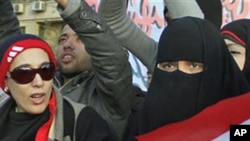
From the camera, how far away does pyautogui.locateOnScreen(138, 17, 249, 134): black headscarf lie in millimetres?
2137

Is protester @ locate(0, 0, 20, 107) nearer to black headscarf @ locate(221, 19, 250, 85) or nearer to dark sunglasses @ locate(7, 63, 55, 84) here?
dark sunglasses @ locate(7, 63, 55, 84)

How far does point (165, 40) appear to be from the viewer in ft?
7.46

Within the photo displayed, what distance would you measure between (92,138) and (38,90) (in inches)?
10.8

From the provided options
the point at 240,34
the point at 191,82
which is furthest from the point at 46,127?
the point at 240,34

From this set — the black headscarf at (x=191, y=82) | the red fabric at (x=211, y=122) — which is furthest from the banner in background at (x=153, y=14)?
the red fabric at (x=211, y=122)

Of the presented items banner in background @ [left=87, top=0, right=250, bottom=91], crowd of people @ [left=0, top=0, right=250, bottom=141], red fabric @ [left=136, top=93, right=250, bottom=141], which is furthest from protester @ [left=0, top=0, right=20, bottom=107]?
banner in background @ [left=87, top=0, right=250, bottom=91]

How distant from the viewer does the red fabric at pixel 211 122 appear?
2061 millimetres

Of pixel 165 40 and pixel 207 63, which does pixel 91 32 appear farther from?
pixel 207 63

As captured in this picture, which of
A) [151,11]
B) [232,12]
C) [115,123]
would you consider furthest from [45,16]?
[115,123]

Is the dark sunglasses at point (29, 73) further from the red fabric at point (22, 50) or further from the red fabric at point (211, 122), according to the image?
the red fabric at point (211, 122)

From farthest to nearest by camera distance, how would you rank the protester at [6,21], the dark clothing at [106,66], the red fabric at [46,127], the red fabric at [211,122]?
the protester at [6,21] → the dark clothing at [106,66] → the red fabric at [46,127] → the red fabric at [211,122]

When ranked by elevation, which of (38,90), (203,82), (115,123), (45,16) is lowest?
(45,16)

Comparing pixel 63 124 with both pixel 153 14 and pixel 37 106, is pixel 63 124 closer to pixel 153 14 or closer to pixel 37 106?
pixel 37 106

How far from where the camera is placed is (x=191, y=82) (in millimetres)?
2150
